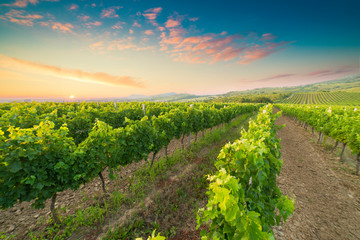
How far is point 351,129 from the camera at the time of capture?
25.5 feet

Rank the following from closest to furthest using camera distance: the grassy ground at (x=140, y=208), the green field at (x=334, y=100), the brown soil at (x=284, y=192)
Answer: the grassy ground at (x=140, y=208)
the brown soil at (x=284, y=192)
the green field at (x=334, y=100)

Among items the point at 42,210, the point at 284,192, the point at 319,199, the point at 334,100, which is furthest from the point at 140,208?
the point at 334,100

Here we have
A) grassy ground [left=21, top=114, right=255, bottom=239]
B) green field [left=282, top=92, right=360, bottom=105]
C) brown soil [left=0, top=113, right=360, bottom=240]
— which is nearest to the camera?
grassy ground [left=21, top=114, right=255, bottom=239]

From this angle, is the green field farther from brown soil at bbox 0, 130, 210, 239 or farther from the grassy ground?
brown soil at bbox 0, 130, 210, 239

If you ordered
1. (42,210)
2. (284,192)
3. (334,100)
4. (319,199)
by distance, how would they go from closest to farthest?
(42,210) < (319,199) < (284,192) < (334,100)

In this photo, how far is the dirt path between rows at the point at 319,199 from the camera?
4.16 meters

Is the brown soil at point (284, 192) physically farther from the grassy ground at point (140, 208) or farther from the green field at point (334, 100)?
the green field at point (334, 100)

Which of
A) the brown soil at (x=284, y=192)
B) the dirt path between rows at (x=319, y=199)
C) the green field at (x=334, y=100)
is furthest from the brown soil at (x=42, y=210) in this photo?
the green field at (x=334, y=100)

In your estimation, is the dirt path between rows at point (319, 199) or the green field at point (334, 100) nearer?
the dirt path between rows at point (319, 199)

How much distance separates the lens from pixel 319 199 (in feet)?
17.9

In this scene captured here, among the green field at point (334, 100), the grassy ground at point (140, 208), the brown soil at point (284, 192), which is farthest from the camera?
the green field at point (334, 100)

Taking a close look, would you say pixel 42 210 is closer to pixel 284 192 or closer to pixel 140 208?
pixel 140 208

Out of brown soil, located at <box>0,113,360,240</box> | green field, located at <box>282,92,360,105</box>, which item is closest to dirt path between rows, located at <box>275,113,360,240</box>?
brown soil, located at <box>0,113,360,240</box>

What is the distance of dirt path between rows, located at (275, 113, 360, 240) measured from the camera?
4.16 m
